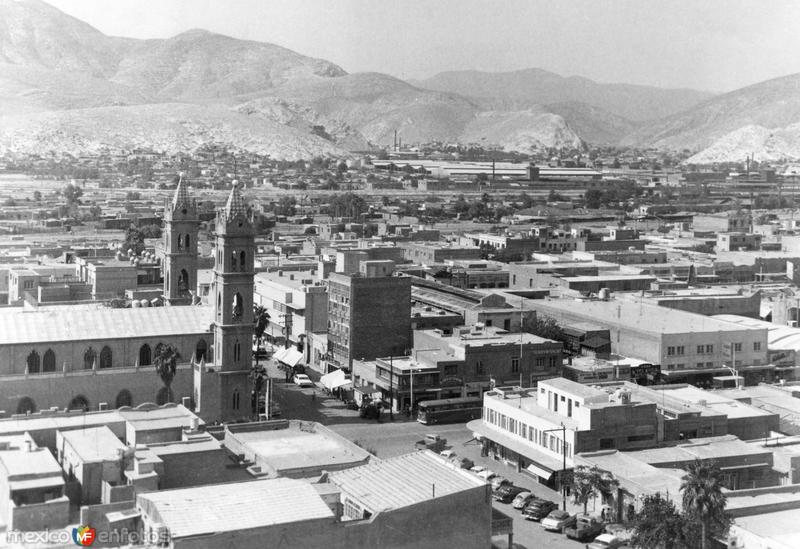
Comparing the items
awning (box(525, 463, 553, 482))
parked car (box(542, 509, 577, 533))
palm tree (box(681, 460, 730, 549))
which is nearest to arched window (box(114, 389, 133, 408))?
awning (box(525, 463, 553, 482))

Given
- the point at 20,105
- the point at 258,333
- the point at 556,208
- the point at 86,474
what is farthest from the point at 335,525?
the point at 20,105

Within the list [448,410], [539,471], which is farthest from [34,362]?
[539,471]

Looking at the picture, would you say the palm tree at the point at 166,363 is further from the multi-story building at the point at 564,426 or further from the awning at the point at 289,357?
the multi-story building at the point at 564,426

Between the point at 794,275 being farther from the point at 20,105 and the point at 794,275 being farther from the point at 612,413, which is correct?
the point at 20,105

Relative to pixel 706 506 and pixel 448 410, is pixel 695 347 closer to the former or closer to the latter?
pixel 448 410

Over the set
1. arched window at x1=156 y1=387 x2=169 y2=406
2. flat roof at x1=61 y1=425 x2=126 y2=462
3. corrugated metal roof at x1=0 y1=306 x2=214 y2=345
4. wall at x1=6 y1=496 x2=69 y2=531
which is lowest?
arched window at x1=156 y1=387 x2=169 y2=406

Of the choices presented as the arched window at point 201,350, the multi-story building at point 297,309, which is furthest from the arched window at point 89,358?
the multi-story building at point 297,309

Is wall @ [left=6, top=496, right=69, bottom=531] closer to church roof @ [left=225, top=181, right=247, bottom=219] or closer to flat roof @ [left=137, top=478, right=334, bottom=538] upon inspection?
flat roof @ [left=137, top=478, right=334, bottom=538]
